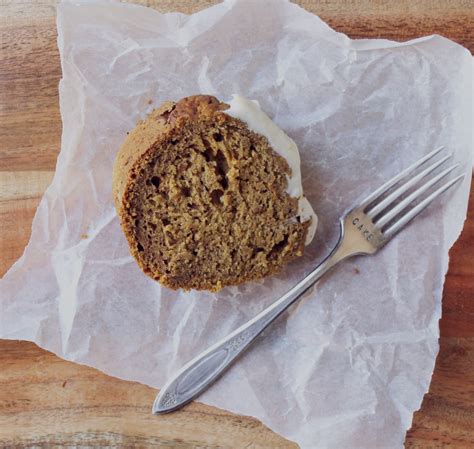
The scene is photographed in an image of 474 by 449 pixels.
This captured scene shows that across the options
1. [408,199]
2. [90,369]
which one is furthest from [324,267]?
[90,369]

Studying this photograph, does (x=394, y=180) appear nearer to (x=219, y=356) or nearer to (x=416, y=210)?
(x=416, y=210)

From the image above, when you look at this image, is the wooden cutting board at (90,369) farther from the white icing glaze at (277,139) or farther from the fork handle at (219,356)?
the white icing glaze at (277,139)

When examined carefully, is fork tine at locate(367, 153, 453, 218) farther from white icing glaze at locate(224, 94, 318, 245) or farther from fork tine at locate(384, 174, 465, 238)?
white icing glaze at locate(224, 94, 318, 245)

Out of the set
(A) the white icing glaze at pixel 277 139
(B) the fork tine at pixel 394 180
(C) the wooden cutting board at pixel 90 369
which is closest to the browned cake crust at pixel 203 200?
(A) the white icing glaze at pixel 277 139

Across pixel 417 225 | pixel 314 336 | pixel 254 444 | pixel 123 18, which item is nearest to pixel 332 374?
pixel 314 336

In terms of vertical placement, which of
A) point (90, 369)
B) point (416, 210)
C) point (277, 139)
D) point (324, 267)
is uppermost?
point (277, 139)

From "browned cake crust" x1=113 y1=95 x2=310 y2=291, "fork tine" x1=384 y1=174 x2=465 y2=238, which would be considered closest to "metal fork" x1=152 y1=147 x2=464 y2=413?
"fork tine" x1=384 y1=174 x2=465 y2=238

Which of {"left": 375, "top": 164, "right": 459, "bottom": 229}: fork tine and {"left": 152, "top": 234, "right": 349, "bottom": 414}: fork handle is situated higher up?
{"left": 375, "top": 164, "right": 459, "bottom": 229}: fork tine
